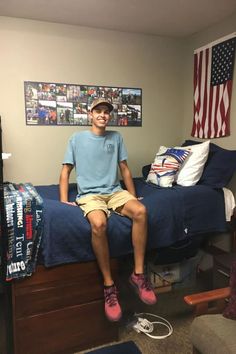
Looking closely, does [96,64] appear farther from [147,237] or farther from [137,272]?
[137,272]

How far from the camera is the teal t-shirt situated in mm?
2289

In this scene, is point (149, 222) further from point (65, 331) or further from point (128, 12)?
point (128, 12)

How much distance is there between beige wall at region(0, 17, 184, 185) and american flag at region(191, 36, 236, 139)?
0.99 ft

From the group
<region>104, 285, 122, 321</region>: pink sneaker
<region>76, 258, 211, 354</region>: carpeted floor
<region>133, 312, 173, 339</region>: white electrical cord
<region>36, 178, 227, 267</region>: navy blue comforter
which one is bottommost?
<region>76, 258, 211, 354</region>: carpeted floor

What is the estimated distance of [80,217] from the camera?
73.8 inches

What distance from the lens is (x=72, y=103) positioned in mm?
2955

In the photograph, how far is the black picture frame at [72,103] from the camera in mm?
2836

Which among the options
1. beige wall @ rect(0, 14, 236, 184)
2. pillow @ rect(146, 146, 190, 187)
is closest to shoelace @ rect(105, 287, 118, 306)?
pillow @ rect(146, 146, 190, 187)

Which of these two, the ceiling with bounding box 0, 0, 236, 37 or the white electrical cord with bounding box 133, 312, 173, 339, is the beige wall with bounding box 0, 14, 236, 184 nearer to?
the ceiling with bounding box 0, 0, 236, 37

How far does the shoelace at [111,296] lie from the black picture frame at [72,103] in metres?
1.71

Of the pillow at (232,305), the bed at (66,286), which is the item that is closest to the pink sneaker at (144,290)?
the bed at (66,286)

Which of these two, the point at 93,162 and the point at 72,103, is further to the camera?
the point at 72,103

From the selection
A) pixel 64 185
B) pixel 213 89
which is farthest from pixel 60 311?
pixel 213 89

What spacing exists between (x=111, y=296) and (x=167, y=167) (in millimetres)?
1195
